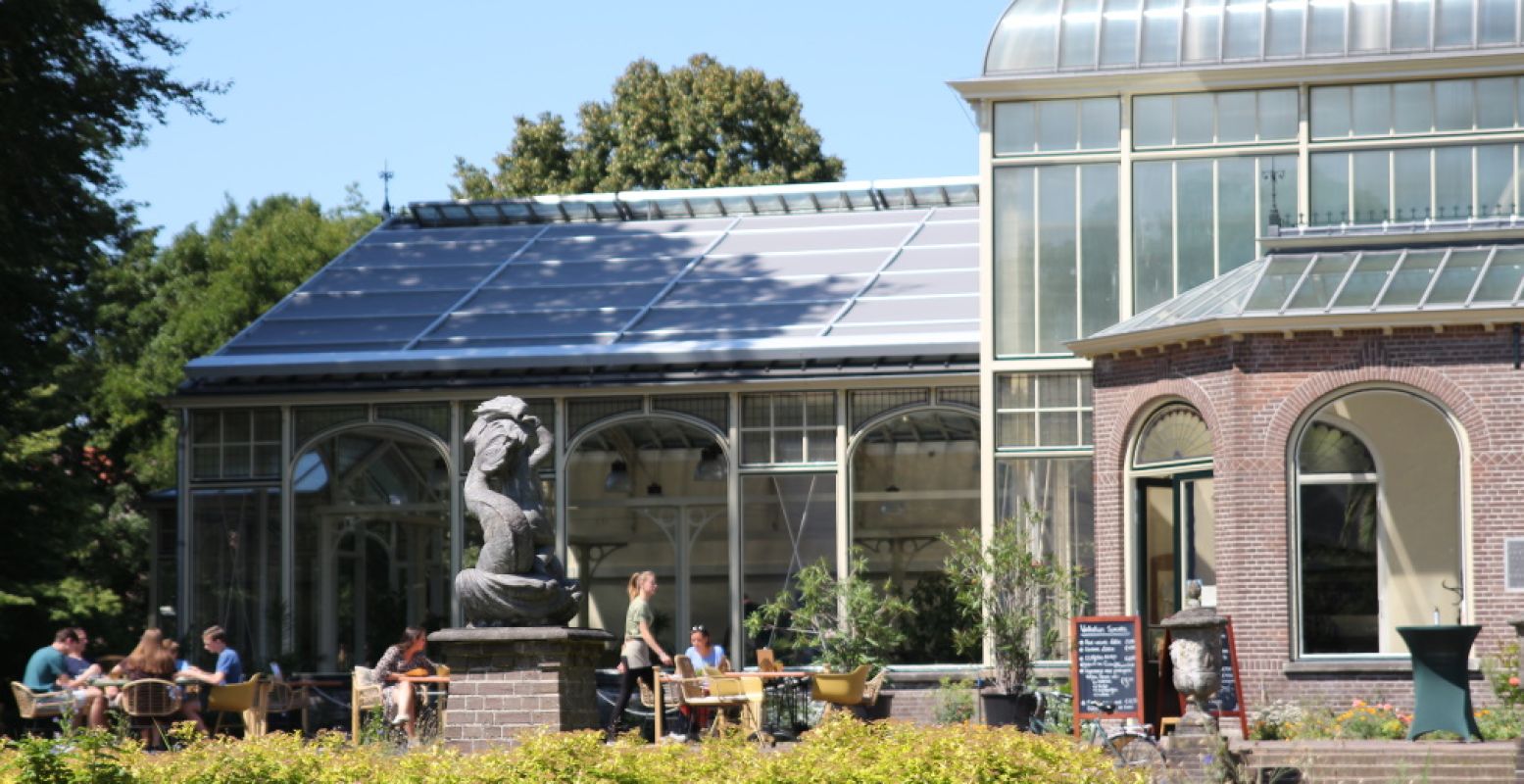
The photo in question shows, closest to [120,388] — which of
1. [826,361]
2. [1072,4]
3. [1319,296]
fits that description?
[826,361]

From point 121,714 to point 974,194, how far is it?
1188 cm

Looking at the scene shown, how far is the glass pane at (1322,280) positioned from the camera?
59.5 ft

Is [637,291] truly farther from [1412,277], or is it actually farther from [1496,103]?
[1496,103]

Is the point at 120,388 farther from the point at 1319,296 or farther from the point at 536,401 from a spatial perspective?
the point at 1319,296

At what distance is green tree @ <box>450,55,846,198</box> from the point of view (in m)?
38.4

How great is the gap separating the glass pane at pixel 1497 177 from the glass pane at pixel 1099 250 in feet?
10.3

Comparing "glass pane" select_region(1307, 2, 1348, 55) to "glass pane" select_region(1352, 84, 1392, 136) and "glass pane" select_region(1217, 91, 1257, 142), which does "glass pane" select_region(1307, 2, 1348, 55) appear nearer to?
"glass pane" select_region(1352, 84, 1392, 136)

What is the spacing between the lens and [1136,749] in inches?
571

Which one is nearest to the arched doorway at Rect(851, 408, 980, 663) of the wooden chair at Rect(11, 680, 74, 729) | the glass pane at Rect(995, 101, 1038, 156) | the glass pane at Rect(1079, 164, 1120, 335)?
the glass pane at Rect(1079, 164, 1120, 335)

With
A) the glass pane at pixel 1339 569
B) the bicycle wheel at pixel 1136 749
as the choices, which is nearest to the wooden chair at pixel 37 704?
the bicycle wheel at pixel 1136 749

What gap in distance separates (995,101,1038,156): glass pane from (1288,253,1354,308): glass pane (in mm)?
3026

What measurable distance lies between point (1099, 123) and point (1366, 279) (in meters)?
3.17

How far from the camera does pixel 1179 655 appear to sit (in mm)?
15039

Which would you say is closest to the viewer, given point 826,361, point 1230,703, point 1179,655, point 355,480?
point 1179,655
